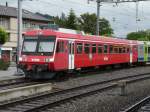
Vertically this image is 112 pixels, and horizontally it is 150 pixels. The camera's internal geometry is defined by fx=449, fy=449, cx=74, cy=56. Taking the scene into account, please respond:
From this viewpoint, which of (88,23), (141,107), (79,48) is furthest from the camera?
(88,23)

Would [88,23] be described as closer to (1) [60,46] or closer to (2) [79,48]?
(2) [79,48]

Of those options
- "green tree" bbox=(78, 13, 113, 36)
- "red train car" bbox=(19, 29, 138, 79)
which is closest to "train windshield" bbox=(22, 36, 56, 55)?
"red train car" bbox=(19, 29, 138, 79)

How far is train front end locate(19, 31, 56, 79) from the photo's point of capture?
2558 centimetres

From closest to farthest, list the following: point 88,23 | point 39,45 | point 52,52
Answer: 1. point 52,52
2. point 39,45
3. point 88,23

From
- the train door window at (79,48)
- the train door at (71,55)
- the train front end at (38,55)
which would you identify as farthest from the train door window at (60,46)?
the train door window at (79,48)

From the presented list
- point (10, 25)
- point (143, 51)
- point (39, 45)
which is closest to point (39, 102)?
point (39, 45)

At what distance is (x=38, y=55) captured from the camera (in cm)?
2602

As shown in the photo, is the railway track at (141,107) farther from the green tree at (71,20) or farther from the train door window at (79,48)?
the green tree at (71,20)

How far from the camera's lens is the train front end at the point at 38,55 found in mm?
25578

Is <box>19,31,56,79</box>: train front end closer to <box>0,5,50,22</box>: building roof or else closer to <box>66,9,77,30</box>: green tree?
<box>0,5,50,22</box>: building roof

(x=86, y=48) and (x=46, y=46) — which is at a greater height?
(x=46, y=46)

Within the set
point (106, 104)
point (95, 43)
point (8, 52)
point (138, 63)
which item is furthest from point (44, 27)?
point (8, 52)

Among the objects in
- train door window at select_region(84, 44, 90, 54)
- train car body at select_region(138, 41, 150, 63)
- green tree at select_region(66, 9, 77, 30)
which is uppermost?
green tree at select_region(66, 9, 77, 30)

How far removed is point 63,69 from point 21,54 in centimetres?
266
